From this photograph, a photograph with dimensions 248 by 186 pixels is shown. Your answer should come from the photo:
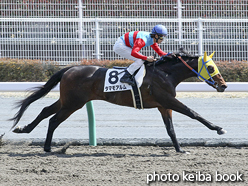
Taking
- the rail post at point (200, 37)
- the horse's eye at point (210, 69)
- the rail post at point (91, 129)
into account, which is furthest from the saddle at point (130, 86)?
the rail post at point (200, 37)

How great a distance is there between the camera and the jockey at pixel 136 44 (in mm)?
5984

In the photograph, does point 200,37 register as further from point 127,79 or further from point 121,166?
point 121,166

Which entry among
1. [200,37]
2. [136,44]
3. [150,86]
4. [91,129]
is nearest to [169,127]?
[150,86]

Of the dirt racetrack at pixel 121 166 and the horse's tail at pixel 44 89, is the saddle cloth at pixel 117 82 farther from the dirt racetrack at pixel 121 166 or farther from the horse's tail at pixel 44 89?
the dirt racetrack at pixel 121 166

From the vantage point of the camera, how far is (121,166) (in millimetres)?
5043

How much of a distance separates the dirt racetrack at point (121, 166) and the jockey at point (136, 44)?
3.78 feet

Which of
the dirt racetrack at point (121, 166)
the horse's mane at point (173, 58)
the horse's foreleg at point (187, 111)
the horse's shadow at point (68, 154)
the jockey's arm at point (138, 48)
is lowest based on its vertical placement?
the horse's shadow at point (68, 154)

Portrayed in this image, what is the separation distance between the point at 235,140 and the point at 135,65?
1.98 metres

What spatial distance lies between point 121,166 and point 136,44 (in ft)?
6.15

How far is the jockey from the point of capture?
5984mm

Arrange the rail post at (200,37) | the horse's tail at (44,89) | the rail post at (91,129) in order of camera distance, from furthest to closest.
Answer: the rail post at (200,37), the horse's tail at (44,89), the rail post at (91,129)

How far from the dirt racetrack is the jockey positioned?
3.78 feet

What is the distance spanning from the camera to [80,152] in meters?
6.07

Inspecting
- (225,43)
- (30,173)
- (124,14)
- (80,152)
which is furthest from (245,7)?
(30,173)
